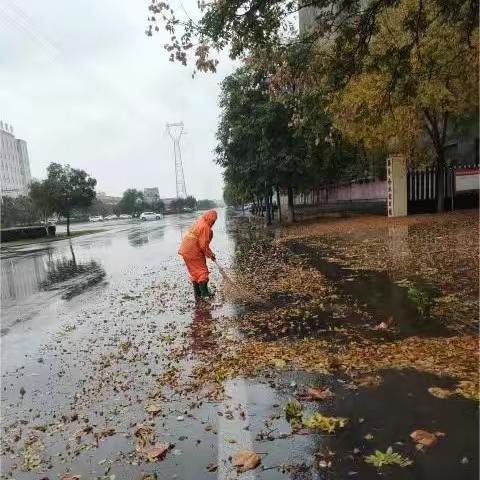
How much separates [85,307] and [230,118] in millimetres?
17892

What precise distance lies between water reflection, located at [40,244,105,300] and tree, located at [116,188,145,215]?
9237 cm

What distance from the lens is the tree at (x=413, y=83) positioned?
6320 millimetres

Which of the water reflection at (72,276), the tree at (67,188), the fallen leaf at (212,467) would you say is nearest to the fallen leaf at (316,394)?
the fallen leaf at (212,467)

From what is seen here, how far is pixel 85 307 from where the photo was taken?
987 centimetres

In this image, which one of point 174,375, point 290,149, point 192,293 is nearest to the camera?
point 174,375

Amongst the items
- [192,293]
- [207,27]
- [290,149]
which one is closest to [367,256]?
[192,293]

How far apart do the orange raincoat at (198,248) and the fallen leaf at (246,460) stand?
18.5 ft

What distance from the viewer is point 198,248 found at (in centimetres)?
891

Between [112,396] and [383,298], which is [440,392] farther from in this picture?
[383,298]

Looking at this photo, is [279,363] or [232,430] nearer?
[232,430]

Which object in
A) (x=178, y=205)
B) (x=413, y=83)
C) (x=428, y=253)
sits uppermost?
(x=413, y=83)

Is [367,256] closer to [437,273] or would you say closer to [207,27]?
[437,273]

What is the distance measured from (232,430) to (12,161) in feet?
453

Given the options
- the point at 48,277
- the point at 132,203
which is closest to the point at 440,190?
the point at 48,277
